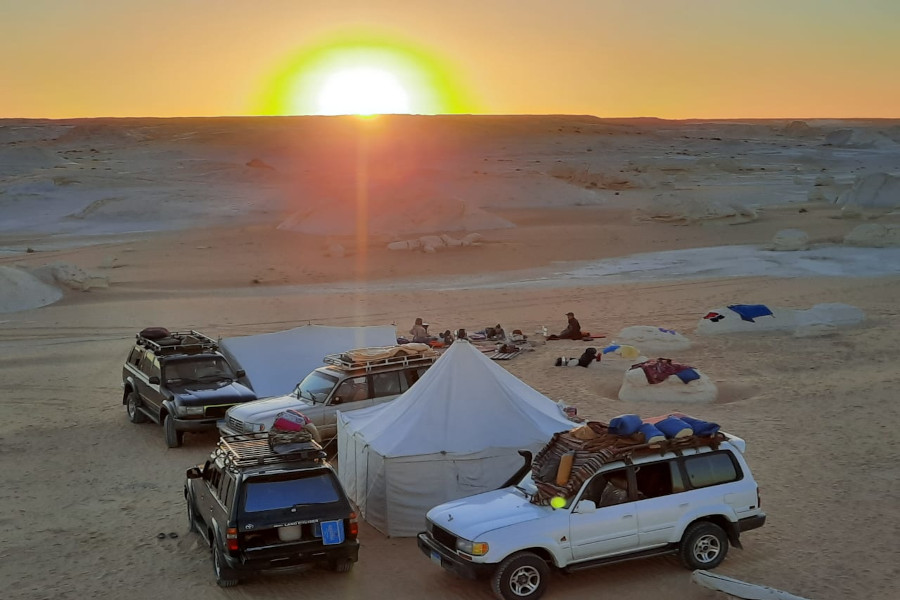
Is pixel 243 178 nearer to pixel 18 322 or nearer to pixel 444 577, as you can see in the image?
pixel 18 322

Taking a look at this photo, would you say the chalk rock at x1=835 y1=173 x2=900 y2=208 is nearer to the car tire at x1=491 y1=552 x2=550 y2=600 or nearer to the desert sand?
the desert sand

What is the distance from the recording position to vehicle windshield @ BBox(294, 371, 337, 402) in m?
15.9

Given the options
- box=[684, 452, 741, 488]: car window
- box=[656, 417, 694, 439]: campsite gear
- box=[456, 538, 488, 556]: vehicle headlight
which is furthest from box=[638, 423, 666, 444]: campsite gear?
box=[456, 538, 488, 556]: vehicle headlight

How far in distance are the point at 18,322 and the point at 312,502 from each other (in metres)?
24.2

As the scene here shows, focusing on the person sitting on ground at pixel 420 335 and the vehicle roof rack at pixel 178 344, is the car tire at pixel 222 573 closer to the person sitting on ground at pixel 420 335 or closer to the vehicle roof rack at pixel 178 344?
the vehicle roof rack at pixel 178 344

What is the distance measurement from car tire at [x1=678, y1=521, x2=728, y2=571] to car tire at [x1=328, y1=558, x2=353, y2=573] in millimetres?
3622

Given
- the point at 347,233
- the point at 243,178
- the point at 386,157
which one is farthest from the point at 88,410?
the point at 386,157

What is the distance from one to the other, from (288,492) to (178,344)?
914cm

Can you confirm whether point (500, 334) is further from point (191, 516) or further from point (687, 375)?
point (191, 516)

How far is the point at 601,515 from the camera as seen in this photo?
33.7 ft

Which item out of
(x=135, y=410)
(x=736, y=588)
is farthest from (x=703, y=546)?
(x=135, y=410)

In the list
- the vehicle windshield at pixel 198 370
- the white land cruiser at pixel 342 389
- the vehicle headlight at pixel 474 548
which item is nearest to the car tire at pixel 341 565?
the vehicle headlight at pixel 474 548

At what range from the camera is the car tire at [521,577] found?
32.5 ft

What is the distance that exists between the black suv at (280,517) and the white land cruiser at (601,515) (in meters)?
1.05
